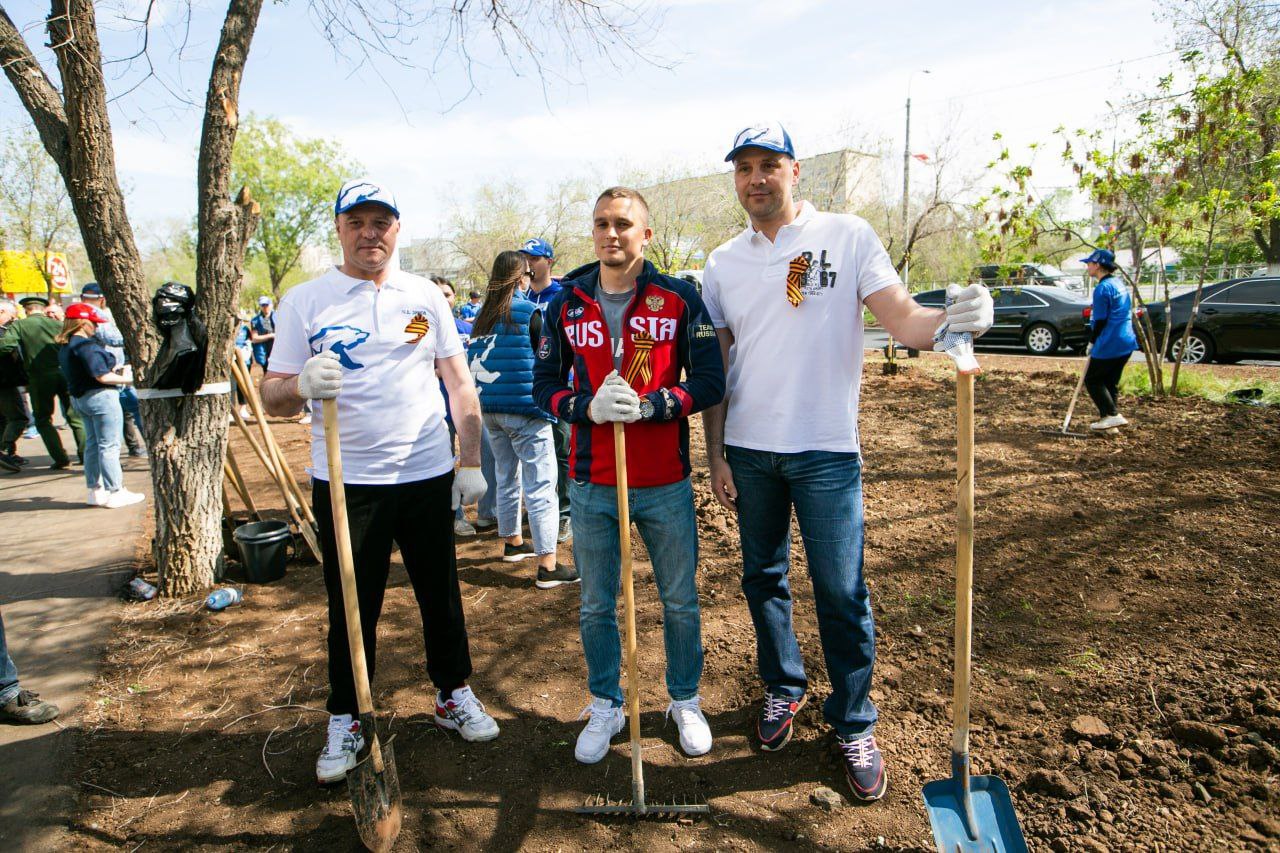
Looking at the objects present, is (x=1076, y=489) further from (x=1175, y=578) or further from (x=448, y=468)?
(x=448, y=468)

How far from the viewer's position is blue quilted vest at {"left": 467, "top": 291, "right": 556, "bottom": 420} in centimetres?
443

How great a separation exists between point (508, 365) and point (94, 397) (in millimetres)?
4687

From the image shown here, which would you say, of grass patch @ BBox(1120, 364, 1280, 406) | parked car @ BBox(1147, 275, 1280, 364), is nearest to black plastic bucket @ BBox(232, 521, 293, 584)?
grass patch @ BBox(1120, 364, 1280, 406)

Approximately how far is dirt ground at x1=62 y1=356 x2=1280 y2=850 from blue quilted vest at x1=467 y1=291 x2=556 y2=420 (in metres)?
1.16

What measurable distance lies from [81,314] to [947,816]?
7969 millimetres

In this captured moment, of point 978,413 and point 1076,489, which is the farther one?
point 978,413

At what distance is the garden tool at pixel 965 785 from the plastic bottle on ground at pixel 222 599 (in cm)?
393

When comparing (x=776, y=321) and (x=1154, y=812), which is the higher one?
(x=776, y=321)

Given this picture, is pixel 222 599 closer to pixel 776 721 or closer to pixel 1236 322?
pixel 776 721

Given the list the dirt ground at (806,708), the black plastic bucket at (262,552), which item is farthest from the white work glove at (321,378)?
the black plastic bucket at (262,552)

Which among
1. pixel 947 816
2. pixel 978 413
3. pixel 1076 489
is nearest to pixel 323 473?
pixel 947 816

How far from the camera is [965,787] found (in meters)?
2.22

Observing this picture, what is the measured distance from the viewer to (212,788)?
2.78 metres

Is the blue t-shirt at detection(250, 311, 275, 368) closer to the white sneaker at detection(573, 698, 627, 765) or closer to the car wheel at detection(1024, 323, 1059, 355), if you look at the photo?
the white sneaker at detection(573, 698, 627, 765)
